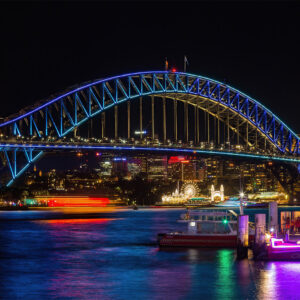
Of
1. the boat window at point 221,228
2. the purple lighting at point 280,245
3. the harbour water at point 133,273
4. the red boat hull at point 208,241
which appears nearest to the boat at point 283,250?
the purple lighting at point 280,245

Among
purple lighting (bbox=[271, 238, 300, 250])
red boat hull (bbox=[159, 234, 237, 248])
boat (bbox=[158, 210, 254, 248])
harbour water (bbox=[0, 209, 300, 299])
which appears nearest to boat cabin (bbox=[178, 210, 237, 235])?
boat (bbox=[158, 210, 254, 248])

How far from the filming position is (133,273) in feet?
89.5

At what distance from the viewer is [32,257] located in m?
32.9

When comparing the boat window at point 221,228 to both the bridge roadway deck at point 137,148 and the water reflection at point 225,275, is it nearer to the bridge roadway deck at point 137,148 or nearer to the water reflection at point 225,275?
the water reflection at point 225,275

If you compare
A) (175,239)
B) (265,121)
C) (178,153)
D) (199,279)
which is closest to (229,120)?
(265,121)

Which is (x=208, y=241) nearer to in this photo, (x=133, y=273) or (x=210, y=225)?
(x=210, y=225)

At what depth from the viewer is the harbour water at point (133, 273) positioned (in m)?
23.1

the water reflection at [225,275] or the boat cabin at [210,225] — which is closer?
the water reflection at [225,275]

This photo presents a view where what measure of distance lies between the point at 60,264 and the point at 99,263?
5.07 ft

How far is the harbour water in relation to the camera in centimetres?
2314

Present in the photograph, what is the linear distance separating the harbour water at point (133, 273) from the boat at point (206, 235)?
645 millimetres

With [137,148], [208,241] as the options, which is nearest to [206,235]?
[208,241]

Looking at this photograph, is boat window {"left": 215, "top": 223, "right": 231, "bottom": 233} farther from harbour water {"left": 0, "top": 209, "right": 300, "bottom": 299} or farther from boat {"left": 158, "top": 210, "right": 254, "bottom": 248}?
harbour water {"left": 0, "top": 209, "right": 300, "bottom": 299}

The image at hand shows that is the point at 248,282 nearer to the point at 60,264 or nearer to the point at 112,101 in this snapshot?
the point at 60,264
